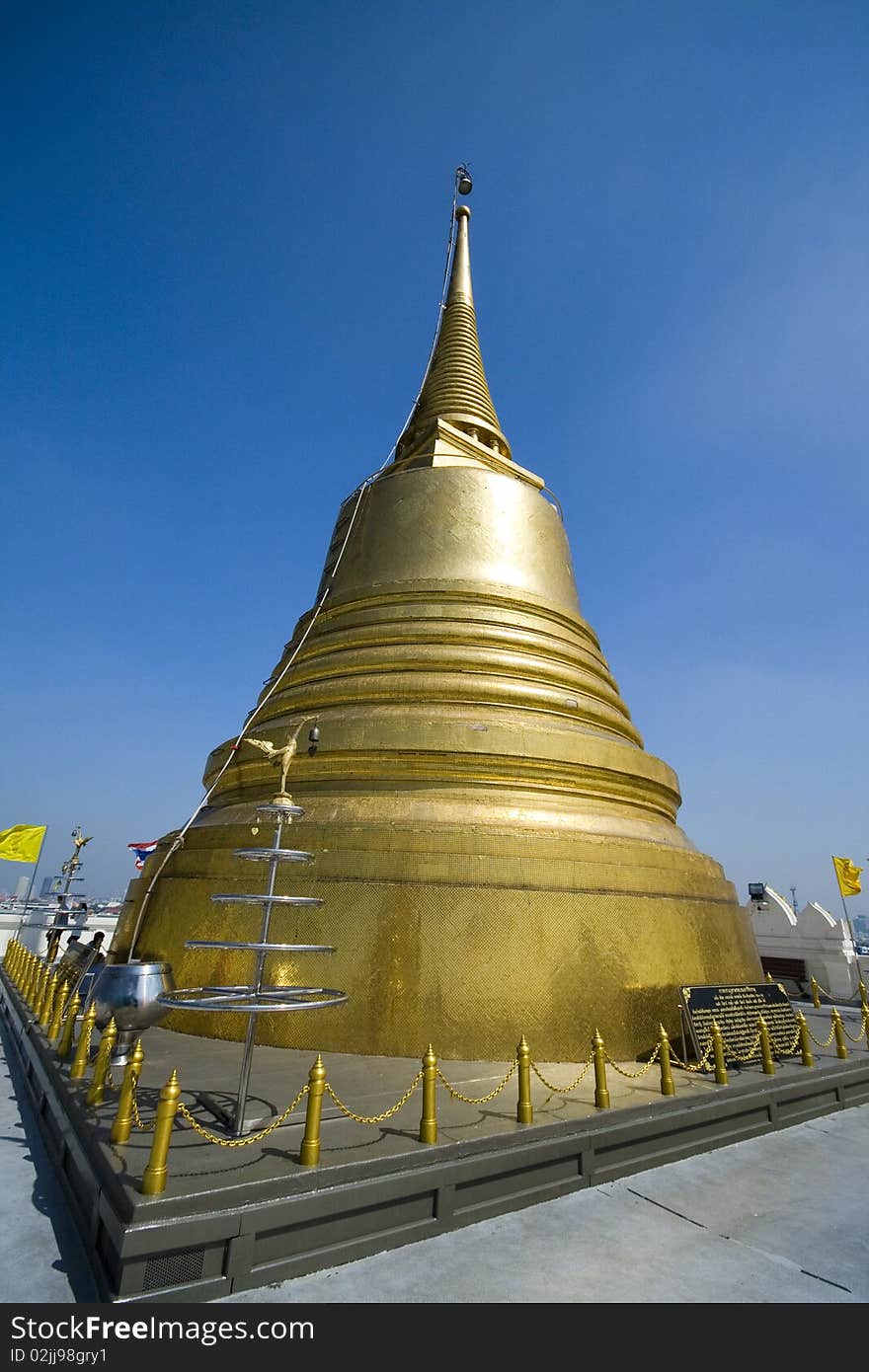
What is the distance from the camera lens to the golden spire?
14.6 meters

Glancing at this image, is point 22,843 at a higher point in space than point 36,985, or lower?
higher

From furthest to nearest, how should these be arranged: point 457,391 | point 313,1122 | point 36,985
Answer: point 457,391, point 36,985, point 313,1122

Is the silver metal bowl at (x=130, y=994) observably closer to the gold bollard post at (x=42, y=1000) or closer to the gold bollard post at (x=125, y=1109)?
the gold bollard post at (x=125, y=1109)

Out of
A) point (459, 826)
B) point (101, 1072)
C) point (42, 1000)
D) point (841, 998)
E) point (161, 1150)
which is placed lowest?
point (161, 1150)

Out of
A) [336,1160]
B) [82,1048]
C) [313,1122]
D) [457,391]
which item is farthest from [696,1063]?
[457,391]

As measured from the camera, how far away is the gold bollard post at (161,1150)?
10.8ft

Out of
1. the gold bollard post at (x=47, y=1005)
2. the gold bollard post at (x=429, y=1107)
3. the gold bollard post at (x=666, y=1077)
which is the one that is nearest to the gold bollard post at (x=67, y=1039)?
the gold bollard post at (x=47, y=1005)

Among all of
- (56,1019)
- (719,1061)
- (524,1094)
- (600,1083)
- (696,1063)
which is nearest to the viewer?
(524,1094)

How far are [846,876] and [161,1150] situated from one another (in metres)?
19.6

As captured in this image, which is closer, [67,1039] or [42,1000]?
[67,1039]

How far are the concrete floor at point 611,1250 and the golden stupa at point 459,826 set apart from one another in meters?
1.87

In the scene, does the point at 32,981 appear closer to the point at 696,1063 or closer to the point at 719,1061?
the point at 696,1063

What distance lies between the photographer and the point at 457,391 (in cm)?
1502
